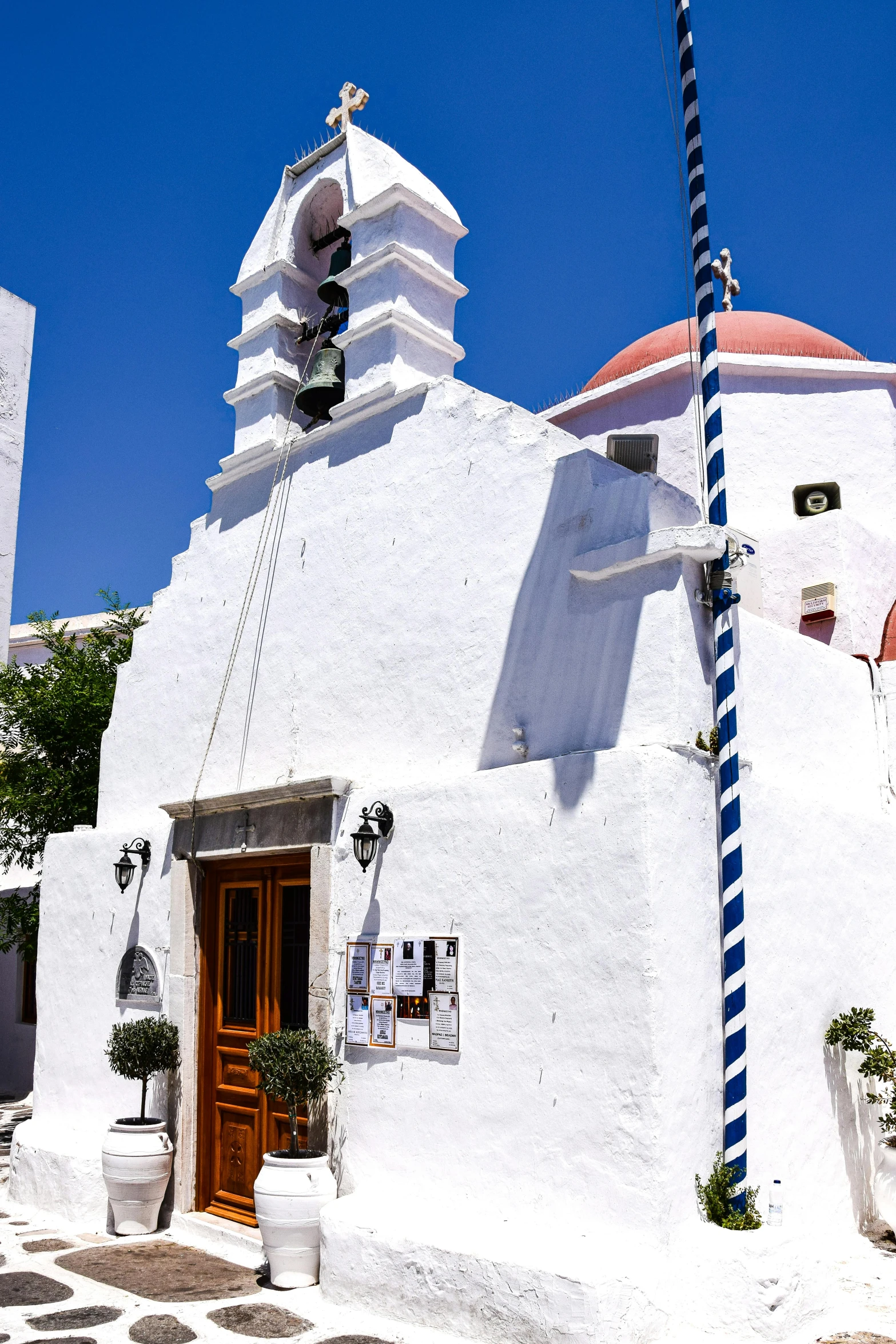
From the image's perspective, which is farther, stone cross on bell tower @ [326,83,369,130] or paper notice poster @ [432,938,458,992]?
stone cross on bell tower @ [326,83,369,130]

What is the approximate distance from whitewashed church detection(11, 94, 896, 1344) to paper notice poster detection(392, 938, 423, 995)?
0.05ft

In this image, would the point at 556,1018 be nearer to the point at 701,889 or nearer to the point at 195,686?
the point at 701,889

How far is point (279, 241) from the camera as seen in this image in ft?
26.1

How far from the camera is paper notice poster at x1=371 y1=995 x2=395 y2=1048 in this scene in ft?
17.9

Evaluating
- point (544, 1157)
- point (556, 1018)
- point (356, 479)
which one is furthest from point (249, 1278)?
point (356, 479)

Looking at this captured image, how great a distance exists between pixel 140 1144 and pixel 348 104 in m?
6.81

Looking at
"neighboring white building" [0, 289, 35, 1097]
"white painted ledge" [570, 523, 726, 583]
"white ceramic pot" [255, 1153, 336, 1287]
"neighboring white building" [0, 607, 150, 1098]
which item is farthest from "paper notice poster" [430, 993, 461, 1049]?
"neighboring white building" [0, 607, 150, 1098]

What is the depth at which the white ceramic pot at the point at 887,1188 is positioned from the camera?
18.4ft

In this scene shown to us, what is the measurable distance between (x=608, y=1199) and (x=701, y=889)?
1.29 metres

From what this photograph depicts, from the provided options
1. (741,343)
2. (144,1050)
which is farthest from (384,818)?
(741,343)

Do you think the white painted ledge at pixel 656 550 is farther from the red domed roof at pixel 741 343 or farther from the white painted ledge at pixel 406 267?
Result: the red domed roof at pixel 741 343

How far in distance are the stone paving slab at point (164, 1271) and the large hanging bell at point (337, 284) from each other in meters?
5.90

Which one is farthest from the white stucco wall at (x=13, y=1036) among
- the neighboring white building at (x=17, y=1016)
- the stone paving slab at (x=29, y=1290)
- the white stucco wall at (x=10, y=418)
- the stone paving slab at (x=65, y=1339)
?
the stone paving slab at (x=65, y=1339)

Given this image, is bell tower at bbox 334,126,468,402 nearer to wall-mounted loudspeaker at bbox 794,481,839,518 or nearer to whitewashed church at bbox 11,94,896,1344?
whitewashed church at bbox 11,94,896,1344
